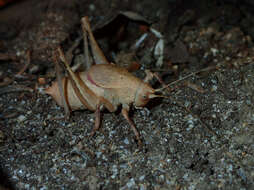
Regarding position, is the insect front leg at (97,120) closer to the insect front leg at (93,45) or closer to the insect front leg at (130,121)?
the insect front leg at (130,121)

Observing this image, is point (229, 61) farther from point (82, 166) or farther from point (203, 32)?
point (82, 166)

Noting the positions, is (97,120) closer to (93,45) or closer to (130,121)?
(130,121)

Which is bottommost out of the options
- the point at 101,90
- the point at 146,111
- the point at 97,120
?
the point at 146,111

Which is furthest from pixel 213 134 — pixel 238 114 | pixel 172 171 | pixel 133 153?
pixel 133 153

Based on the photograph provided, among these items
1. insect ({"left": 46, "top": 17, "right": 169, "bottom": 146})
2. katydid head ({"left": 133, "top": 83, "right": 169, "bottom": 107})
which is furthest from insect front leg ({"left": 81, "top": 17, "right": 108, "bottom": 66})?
katydid head ({"left": 133, "top": 83, "right": 169, "bottom": 107})

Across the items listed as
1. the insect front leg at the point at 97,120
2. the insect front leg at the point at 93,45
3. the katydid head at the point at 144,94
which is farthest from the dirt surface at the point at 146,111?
the insect front leg at the point at 93,45

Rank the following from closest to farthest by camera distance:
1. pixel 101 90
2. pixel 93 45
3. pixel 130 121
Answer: pixel 130 121, pixel 101 90, pixel 93 45

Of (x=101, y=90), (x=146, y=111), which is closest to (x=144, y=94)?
(x=146, y=111)
